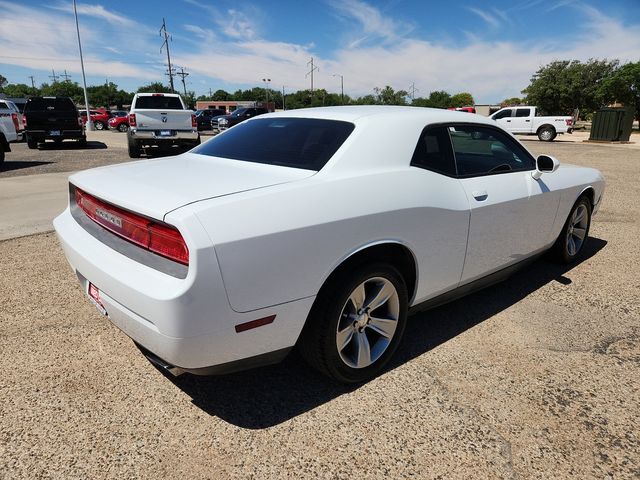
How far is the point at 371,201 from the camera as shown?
7.64 feet

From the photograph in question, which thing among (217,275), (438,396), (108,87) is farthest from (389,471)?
(108,87)

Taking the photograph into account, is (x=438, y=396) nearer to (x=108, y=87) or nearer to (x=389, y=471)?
(x=389, y=471)

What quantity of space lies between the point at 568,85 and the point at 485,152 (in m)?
51.1

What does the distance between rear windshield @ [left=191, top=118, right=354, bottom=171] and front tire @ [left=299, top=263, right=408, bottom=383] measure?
0.68 meters

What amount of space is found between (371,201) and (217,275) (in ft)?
3.06

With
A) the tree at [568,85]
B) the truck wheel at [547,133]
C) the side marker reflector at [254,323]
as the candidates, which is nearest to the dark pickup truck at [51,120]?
the side marker reflector at [254,323]

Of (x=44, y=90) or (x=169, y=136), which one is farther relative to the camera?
(x=44, y=90)

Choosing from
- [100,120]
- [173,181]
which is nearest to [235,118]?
[100,120]

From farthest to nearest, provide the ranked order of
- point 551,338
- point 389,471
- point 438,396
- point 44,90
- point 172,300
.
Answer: point 44,90
point 551,338
point 438,396
point 389,471
point 172,300

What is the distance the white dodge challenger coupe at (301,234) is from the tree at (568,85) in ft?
166

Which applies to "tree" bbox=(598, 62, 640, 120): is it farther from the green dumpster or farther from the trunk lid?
the trunk lid

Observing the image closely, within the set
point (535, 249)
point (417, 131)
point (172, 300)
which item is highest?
point (417, 131)

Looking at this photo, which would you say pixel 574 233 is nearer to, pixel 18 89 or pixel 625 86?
pixel 625 86

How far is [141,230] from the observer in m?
2.08
